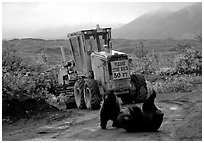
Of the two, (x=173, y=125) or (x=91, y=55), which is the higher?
(x=91, y=55)

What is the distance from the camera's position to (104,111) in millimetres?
9078

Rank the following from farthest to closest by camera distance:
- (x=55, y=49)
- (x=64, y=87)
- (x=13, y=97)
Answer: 1. (x=55, y=49)
2. (x=64, y=87)
3. (x=13, y=97)

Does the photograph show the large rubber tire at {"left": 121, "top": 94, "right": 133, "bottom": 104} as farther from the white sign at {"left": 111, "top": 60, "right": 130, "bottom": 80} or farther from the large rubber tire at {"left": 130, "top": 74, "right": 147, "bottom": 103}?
the white sign at {"left": 111, "top": 60, "right": 130, "bottom": 80}

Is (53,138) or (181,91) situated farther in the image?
(181,91)

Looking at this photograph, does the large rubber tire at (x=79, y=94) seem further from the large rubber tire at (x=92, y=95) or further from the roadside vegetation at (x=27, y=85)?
the roadside vegetation at (x=27, y=85)

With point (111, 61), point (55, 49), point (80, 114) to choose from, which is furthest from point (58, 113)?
point (55, 49)

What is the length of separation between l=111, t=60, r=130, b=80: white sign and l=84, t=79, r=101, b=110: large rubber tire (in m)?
0.74

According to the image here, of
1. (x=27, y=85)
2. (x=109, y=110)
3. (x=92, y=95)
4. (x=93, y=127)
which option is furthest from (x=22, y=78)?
(x=109, y=110)

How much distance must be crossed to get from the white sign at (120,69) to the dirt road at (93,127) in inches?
58.3

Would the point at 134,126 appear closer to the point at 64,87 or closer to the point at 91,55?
the point at 91,55

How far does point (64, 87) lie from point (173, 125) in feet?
24.6

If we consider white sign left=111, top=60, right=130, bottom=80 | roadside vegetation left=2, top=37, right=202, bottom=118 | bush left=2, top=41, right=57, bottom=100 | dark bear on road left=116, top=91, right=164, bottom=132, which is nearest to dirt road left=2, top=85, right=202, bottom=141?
dark bear on road left=116, top=91, right=164, bottom=132

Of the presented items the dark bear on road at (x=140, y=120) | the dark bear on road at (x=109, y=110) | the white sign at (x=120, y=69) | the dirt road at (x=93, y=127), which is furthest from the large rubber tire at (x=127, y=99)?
the dark bear on road at (x=140, y=120)

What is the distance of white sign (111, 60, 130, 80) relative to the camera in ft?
41.4
